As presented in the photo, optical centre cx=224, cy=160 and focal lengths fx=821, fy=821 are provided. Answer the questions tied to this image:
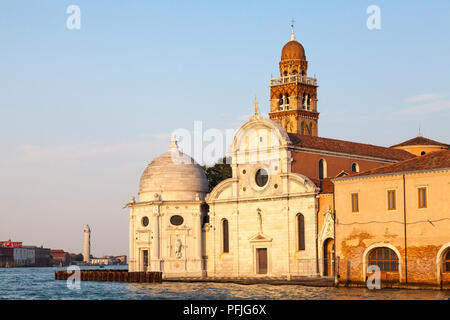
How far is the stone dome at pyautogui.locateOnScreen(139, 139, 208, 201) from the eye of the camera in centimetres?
6444

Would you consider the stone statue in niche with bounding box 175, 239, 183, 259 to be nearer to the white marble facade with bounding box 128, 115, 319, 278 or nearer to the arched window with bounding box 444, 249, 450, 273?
the white marble facade with bounding box 128, 115, 319, 278

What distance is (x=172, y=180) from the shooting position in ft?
212

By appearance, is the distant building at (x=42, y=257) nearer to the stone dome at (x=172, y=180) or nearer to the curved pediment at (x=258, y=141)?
the stone dome at (x=172, y=180)

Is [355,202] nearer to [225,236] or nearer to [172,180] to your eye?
[225,236]

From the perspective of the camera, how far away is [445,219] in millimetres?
42844

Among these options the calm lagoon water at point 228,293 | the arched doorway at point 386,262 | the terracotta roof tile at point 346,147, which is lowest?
the calm lagoon water at point 228,293

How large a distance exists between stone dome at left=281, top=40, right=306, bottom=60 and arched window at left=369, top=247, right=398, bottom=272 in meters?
39.2

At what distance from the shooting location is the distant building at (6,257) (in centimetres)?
17312

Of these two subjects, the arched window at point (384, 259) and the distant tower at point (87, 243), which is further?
the distant tower at point (87, 243)

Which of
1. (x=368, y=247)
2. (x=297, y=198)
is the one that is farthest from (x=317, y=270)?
(x=368, y=247)

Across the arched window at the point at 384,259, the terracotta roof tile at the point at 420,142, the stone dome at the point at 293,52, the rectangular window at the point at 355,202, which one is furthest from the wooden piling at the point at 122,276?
the stone dome at the point at 293,52

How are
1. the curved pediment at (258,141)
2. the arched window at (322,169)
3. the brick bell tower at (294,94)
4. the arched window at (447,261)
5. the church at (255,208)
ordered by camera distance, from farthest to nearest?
1. the brick bell tower at (294,94)
2. the arched window at (322,169)
3. the curved pediment at (258,141)
4. the church at (255,208)
5. the arched window at (447,261)

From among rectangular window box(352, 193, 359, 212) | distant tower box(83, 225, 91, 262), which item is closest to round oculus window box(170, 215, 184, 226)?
rectangular window box(352, 193, 359, 212)

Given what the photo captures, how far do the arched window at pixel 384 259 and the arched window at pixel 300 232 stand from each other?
9521mm
